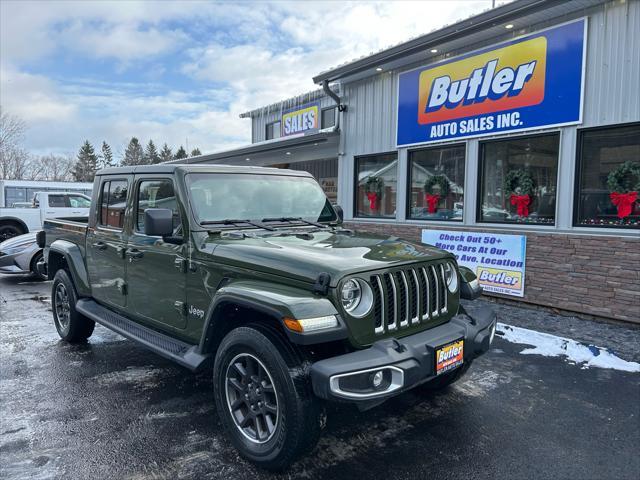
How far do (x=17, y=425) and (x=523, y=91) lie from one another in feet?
23.8

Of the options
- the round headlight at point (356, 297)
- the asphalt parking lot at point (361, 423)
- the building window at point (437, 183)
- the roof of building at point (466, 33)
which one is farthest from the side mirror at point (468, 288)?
the roof of building at point (466, 33)

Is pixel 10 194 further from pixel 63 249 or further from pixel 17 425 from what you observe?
pixel 17 425

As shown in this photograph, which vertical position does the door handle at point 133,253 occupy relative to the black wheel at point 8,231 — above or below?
above

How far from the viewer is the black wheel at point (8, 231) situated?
46.4 feet

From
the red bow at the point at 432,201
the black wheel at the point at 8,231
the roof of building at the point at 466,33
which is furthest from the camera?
the black wheel at the point at 8,231

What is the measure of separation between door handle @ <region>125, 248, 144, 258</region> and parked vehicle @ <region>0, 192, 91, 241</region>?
1110cm

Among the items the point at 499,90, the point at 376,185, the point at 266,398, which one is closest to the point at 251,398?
the point at 266,398

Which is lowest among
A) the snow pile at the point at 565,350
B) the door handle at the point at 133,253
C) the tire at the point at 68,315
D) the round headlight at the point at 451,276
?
the snow pile at the point at 565,350

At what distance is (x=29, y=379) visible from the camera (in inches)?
171

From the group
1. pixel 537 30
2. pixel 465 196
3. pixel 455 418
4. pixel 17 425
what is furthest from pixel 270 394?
pixel 537 30

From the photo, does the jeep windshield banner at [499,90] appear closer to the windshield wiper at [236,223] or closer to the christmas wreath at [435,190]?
the christmas wreath at [435,190]

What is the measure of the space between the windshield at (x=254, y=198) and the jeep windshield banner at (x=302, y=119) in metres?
10.3

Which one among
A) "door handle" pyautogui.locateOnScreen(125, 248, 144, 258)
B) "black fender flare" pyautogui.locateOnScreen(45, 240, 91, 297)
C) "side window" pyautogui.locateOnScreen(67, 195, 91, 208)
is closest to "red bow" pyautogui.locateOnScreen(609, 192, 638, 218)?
"door handle" pyautogui.locateOnScreen(125, 248, 144, 258)

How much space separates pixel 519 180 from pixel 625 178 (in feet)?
4.70
